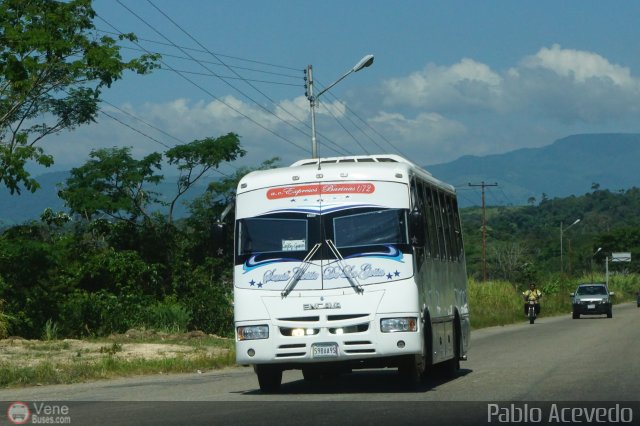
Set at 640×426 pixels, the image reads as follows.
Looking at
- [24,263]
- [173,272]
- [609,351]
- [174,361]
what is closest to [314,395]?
[174,361]

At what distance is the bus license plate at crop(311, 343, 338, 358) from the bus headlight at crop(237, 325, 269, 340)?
26.9 inches

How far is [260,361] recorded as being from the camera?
1516 cm

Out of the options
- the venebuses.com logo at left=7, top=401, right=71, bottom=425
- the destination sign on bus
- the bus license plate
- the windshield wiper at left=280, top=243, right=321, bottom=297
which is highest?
the destination sign on bus

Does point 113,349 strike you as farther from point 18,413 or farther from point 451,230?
point 18,413

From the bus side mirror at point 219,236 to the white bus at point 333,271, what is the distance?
0.29 meters

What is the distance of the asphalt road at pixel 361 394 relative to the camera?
482 inches

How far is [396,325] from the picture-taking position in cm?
1482

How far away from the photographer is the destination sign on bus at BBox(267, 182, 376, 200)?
15523mm

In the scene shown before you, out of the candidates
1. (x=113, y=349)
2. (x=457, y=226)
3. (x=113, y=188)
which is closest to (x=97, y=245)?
(x=113, y=188)

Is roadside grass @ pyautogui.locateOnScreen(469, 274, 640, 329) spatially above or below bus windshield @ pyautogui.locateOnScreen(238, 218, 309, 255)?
below

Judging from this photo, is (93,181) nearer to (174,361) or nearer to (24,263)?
(24,263)

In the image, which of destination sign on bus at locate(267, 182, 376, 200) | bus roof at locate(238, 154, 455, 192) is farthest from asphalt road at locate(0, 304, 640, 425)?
bus roof at locate(238, 154, 455, 192)

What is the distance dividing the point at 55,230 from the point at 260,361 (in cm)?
2853

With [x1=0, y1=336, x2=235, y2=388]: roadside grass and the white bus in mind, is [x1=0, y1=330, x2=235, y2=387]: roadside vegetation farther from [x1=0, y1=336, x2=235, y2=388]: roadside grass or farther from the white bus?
the white bus
